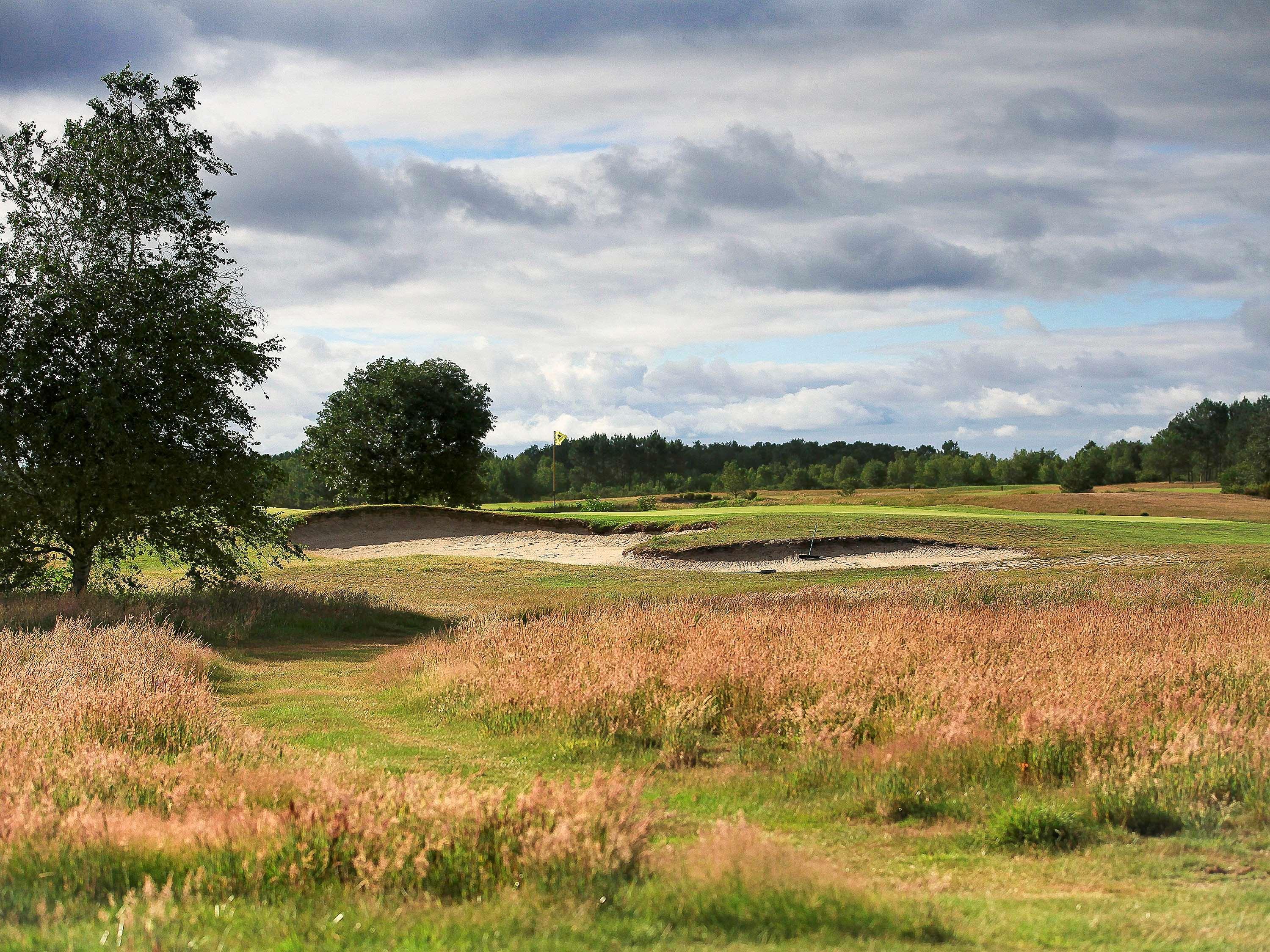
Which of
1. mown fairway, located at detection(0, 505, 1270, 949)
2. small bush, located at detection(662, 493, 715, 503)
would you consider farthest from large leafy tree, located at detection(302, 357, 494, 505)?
mown fairway, located at detection(0, 505, 1270, 949)

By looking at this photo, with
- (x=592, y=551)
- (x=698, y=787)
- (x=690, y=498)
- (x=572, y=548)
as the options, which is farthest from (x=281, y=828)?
(x=690, y=498)

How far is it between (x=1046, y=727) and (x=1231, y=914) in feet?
8.67

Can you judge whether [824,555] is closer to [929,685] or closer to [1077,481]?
[929,685]

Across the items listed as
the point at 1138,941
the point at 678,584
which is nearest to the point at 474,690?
the point at 1138,941

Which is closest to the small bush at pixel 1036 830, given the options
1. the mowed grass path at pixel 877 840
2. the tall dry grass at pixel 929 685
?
the mowed grass path at pixel 877 840

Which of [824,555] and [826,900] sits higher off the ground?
[826,900]

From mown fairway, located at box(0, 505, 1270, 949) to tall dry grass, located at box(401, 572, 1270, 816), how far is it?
41 mm

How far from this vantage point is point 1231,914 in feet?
16.3

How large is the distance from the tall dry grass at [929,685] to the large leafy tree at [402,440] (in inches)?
1732

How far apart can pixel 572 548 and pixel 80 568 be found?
706 inches

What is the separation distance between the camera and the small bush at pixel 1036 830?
6188 mm

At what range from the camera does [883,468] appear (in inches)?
5256

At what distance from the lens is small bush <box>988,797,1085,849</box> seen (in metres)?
6.19

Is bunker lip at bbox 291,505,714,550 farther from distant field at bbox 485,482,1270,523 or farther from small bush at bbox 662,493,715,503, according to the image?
small bush at bbox 662,493,715,503
